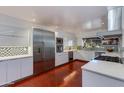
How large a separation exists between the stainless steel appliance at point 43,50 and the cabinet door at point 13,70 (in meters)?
0.84

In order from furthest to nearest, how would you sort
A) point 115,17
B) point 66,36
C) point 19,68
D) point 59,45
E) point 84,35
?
point 84,35, point 66,36, point 59,45, point 19,68, point 115,17

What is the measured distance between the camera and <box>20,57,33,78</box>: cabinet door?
3479 millimetres

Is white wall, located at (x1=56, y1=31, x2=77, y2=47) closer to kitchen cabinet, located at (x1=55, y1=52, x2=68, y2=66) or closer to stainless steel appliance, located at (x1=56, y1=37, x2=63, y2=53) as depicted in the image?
stainless steel appliance, located at (x1=56, y1=37, x2=63, y2=53)

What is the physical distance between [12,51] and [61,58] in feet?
9.71

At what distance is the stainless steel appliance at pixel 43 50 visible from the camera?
4.15 m

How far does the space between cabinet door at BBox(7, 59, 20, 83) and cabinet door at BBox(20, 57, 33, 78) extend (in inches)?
6.4

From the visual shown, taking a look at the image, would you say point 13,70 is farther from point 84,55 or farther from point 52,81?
point 84,55

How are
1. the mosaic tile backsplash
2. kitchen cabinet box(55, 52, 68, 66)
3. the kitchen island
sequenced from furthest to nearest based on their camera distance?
kitchen cabinet box(55, 52, 68, 66)
the mosaic tile backsplash
the kitchen island

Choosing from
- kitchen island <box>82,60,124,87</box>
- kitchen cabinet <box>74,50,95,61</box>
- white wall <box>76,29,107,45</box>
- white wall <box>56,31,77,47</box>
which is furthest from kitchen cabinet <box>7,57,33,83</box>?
white wall <box>76,29,107,45</box>

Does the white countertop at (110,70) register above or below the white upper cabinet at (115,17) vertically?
below

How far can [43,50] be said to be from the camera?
4570mm

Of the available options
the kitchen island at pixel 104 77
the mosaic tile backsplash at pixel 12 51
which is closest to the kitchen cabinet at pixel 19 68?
the mosaic tile backsplash at pixel 12 51

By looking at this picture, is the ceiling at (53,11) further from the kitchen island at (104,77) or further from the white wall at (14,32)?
the kitchen island at (104,77)

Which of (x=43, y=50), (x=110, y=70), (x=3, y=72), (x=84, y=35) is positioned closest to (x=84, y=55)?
(x=84, y=35)
